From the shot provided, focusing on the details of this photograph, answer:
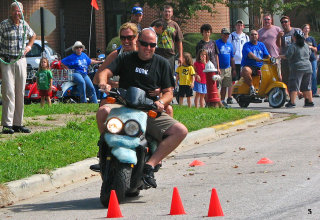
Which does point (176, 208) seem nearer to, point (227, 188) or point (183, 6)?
point (227, 188)

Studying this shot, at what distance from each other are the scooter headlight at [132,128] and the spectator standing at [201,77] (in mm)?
10326

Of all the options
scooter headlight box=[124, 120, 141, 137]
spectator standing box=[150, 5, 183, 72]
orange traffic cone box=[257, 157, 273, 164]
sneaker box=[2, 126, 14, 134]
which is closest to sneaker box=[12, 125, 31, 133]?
sneaker box=[2, 126, 14, 134]

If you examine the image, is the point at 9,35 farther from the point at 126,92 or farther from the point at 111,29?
the point at 111,29

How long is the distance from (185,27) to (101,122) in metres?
29.4

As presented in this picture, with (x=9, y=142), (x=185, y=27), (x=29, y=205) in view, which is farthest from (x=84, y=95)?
(x=185, y=27)

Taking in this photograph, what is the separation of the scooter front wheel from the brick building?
56.5ft

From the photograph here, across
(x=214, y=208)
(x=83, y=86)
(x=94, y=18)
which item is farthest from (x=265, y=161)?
(x=94, y=18)

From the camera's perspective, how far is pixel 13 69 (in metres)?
12.5

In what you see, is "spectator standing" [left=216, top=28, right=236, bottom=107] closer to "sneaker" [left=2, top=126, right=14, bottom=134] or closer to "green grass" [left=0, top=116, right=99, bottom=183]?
"green grass" [left=0, top=116, right=99, bottom=183]

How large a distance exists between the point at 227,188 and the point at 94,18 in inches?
1251

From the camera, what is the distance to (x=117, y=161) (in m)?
7.66

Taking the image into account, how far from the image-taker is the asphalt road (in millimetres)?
7305

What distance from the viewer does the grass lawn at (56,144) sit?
9523 millimetres

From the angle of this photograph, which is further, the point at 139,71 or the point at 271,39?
the point at 271,39
